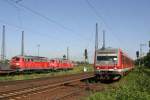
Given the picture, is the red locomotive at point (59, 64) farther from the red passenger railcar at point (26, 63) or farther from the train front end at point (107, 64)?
the train front end at point (107, 64)

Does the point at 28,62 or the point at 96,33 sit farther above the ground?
the point at 96,33

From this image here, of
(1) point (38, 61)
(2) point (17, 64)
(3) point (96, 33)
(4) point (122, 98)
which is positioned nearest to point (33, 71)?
(1) point (38, 61)

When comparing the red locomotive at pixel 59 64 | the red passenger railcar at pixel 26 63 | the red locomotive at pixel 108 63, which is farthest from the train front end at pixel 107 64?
the red locomotive at pixel 59 64

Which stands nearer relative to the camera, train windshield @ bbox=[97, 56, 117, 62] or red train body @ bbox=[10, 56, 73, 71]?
train windshield @ bbox=[97, 56, 117, 62]

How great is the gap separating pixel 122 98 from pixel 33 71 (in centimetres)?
4029

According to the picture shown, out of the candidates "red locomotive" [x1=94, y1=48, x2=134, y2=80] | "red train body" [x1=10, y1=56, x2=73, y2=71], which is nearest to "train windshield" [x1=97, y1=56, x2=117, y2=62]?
"red locomotive" [x1=94, y1=48, x2=134, y2=80]

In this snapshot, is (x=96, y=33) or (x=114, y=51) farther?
(x=96, y=33)

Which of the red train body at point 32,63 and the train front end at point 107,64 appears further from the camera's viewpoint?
the red train body at point 32,63

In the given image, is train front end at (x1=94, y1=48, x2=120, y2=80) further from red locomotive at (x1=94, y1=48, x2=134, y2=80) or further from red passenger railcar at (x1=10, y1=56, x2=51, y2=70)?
red passenger railcar at (x1=10, y1=56, x2=51, y2=70)

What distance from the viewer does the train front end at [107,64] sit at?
2769cm

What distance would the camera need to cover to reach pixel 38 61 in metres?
53.6

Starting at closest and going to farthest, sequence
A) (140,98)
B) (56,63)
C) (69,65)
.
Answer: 1. (140,98)
2. (56,63)
3. (69,65)

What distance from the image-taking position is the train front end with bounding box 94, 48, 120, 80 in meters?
→ 27.7

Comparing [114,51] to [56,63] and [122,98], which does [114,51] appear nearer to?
[122,98]
